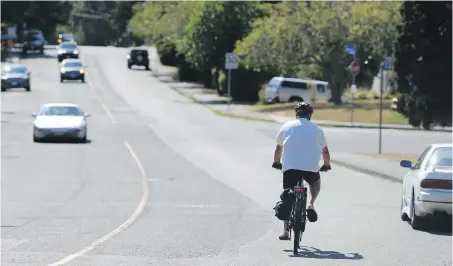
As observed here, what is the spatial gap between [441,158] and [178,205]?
17.3 feet

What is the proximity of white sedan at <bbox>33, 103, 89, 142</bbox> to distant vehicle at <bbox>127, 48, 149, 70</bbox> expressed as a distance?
5180 centimetres

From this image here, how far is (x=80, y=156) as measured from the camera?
32.7 meters

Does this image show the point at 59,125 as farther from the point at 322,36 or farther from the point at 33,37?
the point at 33,37

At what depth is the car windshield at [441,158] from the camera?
1663 centimetres

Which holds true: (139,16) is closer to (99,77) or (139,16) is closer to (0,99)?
(99,77)

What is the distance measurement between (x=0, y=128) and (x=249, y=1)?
90.5ft

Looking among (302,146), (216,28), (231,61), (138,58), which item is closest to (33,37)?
(138,58)

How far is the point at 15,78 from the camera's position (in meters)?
69.2

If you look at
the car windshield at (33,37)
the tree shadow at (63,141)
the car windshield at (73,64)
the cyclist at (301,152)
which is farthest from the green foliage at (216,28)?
the cyclist at (301,152)

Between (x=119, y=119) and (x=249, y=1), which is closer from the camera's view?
(x=119, y=119)

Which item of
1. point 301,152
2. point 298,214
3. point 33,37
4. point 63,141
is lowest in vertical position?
point 63,141

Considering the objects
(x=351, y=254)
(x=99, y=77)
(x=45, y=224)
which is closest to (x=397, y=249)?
(x=351, y=254)

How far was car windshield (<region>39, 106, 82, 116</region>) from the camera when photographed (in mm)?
39531

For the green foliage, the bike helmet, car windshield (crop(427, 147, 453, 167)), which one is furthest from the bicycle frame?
the green foliage
